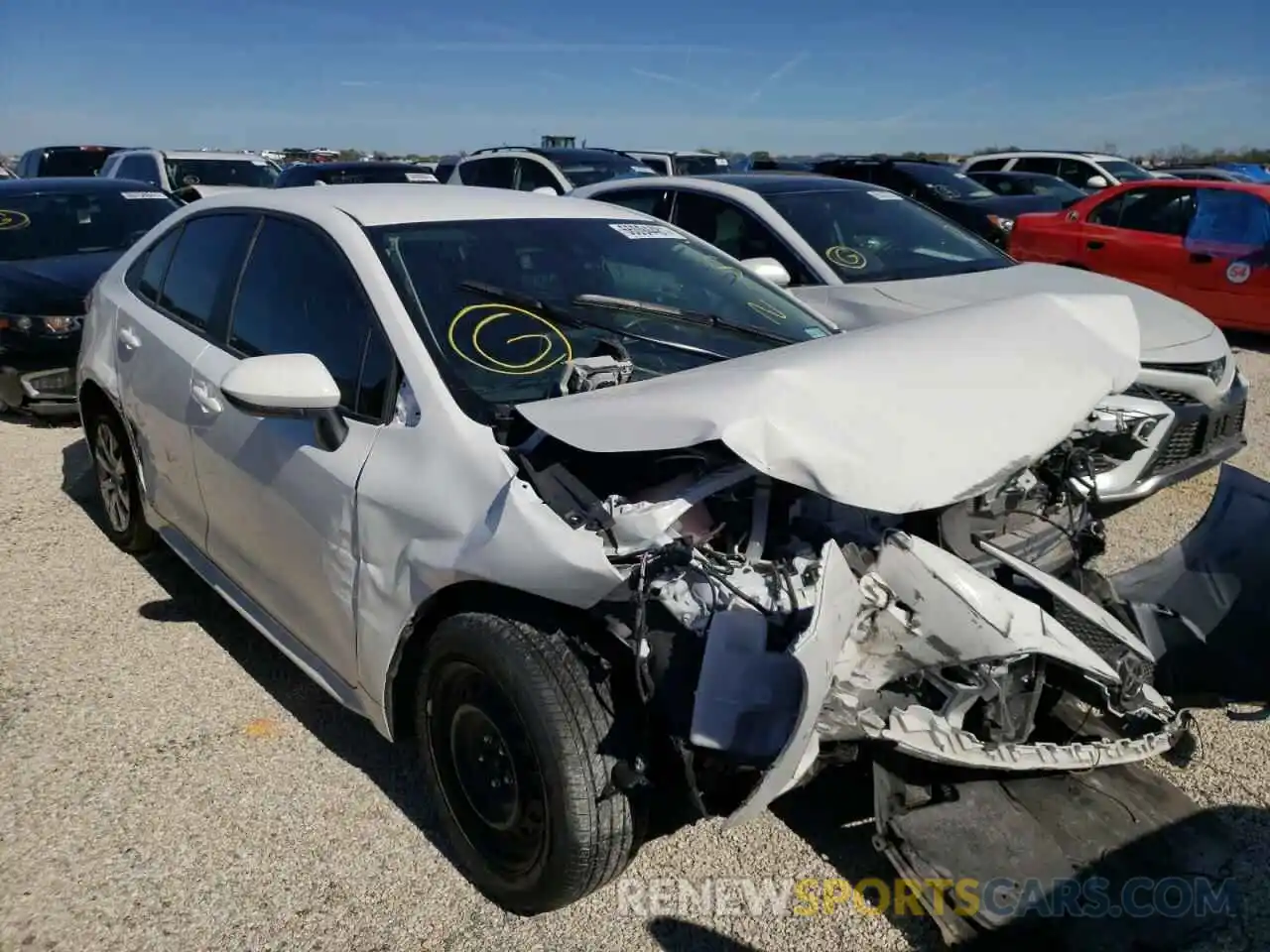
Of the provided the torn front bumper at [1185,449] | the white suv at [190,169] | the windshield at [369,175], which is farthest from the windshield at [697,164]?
the torn front bumper at [1185,449]

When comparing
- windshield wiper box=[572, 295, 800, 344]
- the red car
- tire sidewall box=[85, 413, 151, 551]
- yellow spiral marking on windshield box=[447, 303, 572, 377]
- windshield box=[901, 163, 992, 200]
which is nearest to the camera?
yellow spiral marking on windshield box=[447, 303, 572, 377]

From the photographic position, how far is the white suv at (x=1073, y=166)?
15.9 m

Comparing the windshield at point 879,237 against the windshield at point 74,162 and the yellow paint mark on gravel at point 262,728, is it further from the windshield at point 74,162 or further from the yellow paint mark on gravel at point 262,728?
the windshield at point 74,162

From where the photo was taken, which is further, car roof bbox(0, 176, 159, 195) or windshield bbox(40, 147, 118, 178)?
windshield bbox(40, 147, 118, 178)

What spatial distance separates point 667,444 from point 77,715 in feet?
8.17

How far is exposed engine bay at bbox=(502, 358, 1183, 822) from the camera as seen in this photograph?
2113 mm

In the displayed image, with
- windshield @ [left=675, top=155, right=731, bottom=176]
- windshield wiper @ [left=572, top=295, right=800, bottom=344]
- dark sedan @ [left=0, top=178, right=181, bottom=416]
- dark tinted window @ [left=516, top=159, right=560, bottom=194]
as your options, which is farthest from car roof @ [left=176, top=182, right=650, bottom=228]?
windshield @ [left=675, top=155, right=731, bottom=176]

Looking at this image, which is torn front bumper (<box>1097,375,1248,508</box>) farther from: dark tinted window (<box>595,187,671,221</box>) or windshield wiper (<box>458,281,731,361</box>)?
dark tinted window (<box>595,187,671,221</box>)

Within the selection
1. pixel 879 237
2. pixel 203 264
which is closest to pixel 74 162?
pixel 879 237

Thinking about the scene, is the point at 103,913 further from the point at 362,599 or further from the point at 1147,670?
the point at 1147,670

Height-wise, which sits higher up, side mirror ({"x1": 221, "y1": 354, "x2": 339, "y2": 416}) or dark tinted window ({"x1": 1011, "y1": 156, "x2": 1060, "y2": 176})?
dark tinted window ({"x1": 1011, "y1": 156, "x2": 1060, "y2": 176})

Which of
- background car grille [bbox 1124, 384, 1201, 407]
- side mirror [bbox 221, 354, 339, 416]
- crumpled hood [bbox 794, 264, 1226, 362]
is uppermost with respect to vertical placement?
side mirror [bbox 221, 354, 339, 416]

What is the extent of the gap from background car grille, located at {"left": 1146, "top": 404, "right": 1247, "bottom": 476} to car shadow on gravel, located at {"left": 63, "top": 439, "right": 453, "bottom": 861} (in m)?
3.71

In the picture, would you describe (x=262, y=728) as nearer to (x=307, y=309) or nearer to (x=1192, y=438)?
(x=307, y=309)
